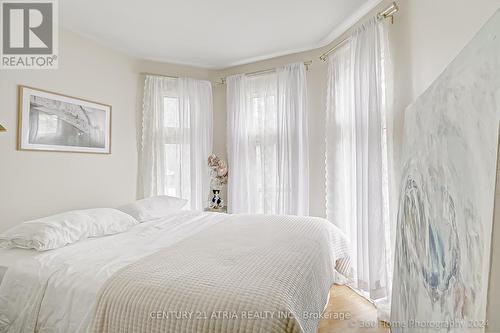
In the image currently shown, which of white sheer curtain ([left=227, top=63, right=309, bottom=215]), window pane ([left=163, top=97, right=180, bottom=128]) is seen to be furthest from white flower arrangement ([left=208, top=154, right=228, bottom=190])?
window pane ([left=163, top=97, right=180, bottom=128])

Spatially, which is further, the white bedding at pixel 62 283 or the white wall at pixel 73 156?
the white wall at pixel 73 156

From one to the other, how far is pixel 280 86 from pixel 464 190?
303 cm

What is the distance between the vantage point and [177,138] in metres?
3.66

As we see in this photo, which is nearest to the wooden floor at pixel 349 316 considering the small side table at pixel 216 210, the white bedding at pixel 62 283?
the white bedding at pixel 62 283

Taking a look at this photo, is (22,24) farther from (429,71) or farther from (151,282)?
(429,71)

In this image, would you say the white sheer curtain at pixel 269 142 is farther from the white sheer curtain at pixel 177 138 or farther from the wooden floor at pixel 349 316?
the wooden floor at pixel 349 316

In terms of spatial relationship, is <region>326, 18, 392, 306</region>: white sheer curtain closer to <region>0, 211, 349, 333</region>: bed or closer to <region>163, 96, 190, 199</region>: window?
<region>0, 211, 349, 333</region>: bed

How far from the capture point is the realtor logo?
2205 millimetres

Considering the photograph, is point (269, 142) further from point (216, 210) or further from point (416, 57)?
point (416, 57)

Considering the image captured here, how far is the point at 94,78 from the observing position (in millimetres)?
2934

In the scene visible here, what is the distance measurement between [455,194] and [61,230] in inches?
86.2

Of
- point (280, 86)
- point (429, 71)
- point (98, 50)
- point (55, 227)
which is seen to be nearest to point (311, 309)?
point (429, 71)

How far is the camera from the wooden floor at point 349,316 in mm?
2064

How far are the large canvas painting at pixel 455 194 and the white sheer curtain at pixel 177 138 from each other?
9.82ft
